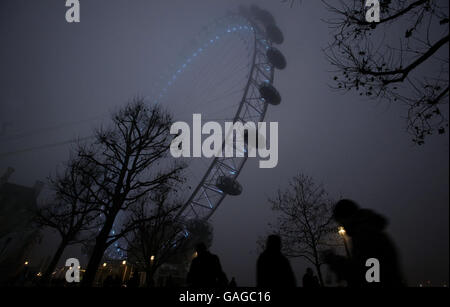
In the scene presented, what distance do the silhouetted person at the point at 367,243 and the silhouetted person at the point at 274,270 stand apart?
138 cm

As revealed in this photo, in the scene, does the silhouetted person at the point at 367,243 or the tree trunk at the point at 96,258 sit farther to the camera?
the tree trunk at the point at 96,258

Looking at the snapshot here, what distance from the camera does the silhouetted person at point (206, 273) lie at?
3.57 m

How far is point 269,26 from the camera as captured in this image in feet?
93.4

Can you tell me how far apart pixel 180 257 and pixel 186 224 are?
1442cm

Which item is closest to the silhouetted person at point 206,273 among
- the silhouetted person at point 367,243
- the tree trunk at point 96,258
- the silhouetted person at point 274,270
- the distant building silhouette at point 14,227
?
the silhouetted person at point 274,270

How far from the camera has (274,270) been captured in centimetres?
327

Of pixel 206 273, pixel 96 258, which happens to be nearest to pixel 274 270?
pixel 206 273

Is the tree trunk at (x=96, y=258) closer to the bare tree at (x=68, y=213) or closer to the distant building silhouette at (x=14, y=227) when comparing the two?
the bare tree at (x=68, y=213)

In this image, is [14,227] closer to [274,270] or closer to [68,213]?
[68,213]

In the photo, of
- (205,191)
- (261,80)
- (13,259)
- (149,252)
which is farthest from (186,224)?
(13,259)

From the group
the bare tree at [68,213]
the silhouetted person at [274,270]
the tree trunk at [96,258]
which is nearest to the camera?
the silhouetted person at [274,270]
